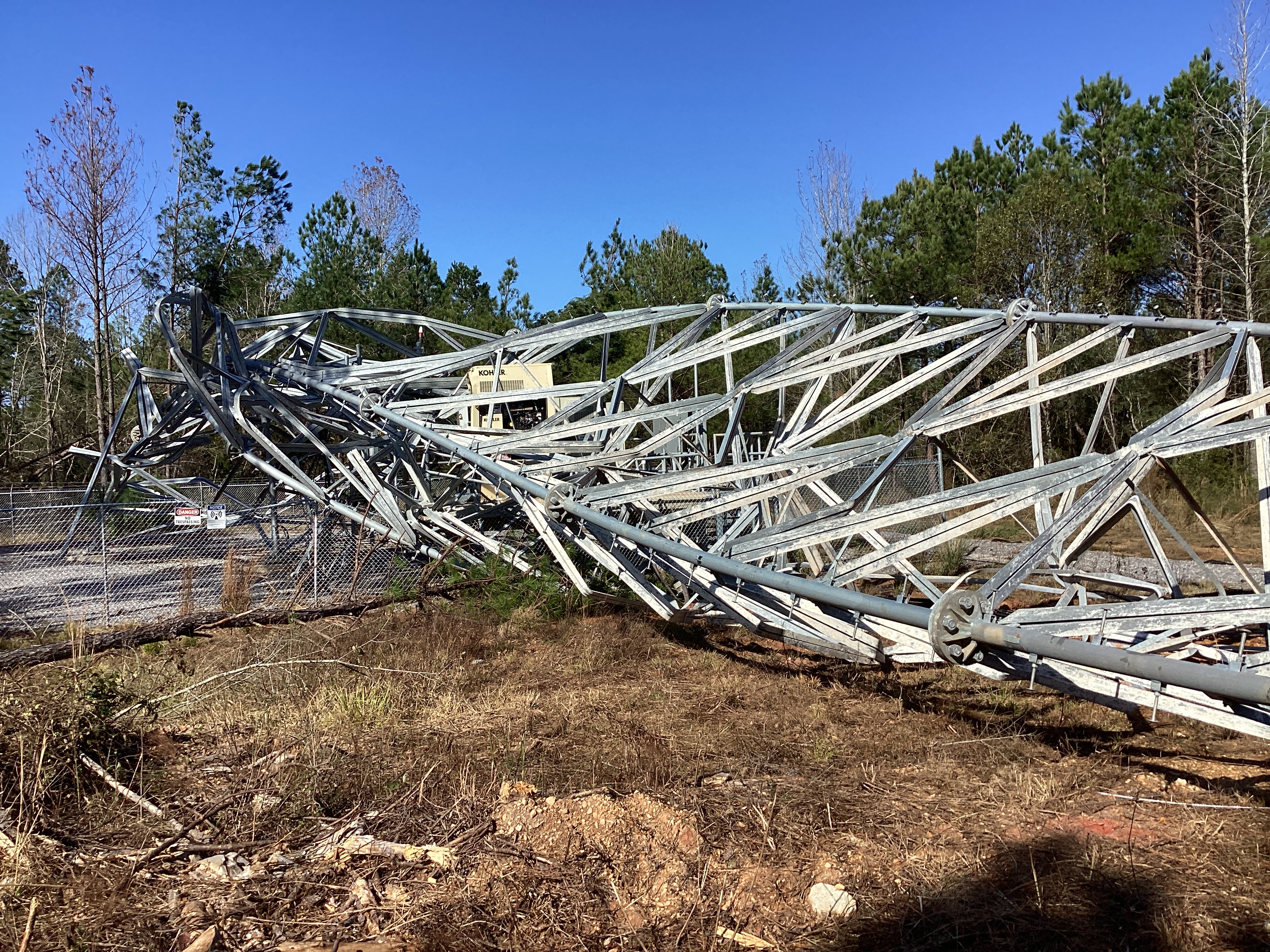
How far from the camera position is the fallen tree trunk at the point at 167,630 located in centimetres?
859

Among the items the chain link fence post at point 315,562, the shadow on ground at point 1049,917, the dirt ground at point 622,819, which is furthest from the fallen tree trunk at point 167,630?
the shadow on ground at point 1049,917

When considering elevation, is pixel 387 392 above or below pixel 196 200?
below

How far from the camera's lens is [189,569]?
37.2 feet

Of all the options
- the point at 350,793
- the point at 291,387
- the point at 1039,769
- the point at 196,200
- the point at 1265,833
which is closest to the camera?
the point at 1265,833

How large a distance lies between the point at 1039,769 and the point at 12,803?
5870 millimetres

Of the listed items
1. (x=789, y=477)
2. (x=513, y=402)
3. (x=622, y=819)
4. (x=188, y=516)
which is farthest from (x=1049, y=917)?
(x=188, y=516)

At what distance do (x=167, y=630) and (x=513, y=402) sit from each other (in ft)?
16.8

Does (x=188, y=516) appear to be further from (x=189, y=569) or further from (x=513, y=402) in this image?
(x=513, y=402)

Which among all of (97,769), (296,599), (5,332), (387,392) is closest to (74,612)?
(296,599)

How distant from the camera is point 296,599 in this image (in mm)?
11391

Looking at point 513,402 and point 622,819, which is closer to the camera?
point 622,819

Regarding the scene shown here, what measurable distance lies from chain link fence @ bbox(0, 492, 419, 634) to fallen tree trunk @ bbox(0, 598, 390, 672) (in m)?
0.37

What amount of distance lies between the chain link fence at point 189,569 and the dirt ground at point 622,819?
3.99m

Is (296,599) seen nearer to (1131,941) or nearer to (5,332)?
(1131,941)
